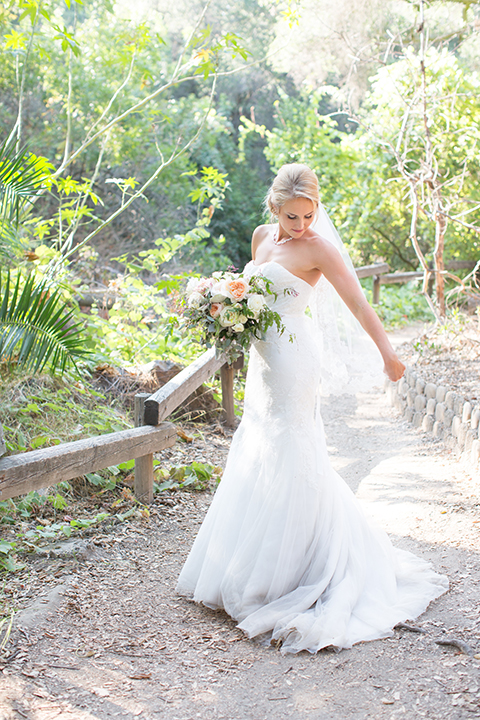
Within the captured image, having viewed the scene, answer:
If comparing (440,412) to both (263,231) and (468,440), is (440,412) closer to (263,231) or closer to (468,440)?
(468,440)

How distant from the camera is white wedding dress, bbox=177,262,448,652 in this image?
9.10 feet

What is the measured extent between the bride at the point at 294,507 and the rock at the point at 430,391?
2602mm

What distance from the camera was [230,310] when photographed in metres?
2.71

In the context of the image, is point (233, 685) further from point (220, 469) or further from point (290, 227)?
point (220, 469)

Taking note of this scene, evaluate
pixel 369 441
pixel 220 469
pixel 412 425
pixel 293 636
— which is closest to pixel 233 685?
pixel 293 636

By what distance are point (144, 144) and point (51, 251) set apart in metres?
6.89

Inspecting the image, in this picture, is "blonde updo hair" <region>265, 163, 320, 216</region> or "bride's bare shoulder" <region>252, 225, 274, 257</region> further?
"bride's bare shoulder" <region>252, 225, 274, 257</region>

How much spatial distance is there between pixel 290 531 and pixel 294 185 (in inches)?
64.3

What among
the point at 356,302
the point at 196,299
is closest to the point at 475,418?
the point at 356,302

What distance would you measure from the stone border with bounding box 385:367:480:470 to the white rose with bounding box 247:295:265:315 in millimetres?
2510

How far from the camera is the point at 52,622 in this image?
2676 mm

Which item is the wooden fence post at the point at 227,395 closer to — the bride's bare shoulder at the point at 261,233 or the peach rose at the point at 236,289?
the bride's bare shoulder at the point at 261,233

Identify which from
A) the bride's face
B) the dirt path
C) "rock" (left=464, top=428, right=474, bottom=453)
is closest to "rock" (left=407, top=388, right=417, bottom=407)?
"rock" (left=464, top=428, right=474, bottom=453)

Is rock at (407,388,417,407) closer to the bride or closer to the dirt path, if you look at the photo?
the dirt path
